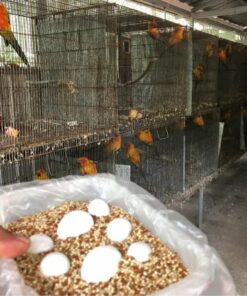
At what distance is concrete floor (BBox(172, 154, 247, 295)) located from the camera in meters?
2.05

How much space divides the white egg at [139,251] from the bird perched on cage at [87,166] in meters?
1.00

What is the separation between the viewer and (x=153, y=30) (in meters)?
2.38

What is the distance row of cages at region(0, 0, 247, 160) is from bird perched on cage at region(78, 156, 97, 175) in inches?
5.5

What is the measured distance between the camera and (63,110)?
79.0 inches

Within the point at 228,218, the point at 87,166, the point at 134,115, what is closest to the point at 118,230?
the point at 87,166

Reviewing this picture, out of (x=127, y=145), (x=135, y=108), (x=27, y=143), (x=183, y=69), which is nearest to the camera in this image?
(x=27, y=143)

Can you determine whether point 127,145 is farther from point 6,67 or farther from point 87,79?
point 6,67

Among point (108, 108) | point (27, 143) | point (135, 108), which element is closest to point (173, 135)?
point (135, 108)

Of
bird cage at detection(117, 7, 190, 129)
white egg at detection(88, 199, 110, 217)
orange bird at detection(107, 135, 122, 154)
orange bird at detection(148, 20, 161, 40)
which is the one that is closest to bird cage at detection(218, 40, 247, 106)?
bird cage at detection(117, 7, 190, 129)

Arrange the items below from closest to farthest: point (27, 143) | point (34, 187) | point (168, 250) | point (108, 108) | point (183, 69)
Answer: point (168, 250) → point (34, 187) → point (27, 143) → point (108, 108) → point (183, 69)

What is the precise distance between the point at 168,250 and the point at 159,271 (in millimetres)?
98

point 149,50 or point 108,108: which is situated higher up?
point 149,50

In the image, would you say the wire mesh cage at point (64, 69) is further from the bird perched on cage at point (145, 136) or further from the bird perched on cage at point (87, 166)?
the bird perched on cage at point (145, 136)

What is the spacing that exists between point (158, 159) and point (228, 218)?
73 centimetres
